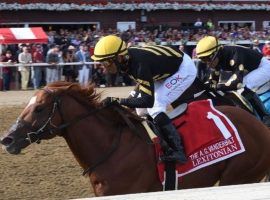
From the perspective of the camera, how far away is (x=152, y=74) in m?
5.54

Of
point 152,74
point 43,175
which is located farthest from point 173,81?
point 43,175

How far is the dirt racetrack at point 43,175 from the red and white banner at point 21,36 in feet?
28.3

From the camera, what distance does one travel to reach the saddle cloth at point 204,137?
548 centimetres

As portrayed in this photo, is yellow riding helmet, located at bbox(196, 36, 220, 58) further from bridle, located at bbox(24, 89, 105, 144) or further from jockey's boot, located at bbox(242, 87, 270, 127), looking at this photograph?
bridle, located at bbox(24, 89, 105, 144)

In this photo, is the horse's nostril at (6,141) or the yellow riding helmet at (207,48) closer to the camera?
the horse's nostril at (6,141)

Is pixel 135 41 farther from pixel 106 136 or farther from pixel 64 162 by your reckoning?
pixel 106 136

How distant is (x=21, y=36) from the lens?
18328 mm

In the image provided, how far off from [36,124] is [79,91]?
19.2 inches

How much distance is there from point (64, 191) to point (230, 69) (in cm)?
237

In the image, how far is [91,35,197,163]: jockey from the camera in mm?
5387

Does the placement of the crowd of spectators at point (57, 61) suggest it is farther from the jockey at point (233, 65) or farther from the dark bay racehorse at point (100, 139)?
the dark bay racehorse at point (100, 139)

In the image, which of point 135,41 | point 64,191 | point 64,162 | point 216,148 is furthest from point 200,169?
point 135,41

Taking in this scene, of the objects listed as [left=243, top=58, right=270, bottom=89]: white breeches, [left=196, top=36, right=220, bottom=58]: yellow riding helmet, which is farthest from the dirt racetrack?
[left=243, top=58, right=270, bottom=89]: white breeches

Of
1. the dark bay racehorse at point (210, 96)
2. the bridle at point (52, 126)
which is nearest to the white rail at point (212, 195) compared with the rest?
the bridle at point (52, 126)
